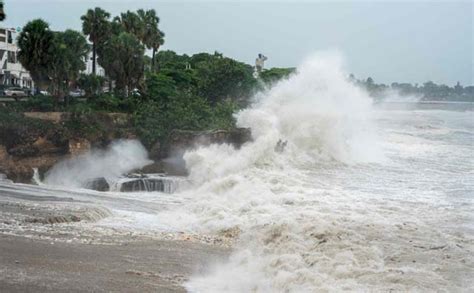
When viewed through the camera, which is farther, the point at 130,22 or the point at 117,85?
the point at 130,22

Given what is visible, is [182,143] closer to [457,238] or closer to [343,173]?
[343,173]

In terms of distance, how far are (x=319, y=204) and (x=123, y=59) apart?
76.4 ft

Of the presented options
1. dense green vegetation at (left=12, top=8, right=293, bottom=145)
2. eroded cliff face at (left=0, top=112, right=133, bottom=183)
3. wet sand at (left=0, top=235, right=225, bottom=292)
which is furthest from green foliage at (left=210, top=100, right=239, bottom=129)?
wet sand at (left=0, top=235, right=225, bottom=292)

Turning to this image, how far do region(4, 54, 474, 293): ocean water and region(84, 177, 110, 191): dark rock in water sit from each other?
6.13ft

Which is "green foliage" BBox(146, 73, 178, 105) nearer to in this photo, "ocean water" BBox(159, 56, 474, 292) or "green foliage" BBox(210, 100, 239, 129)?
"green foliage" BBox(210, 100, 239, 129)

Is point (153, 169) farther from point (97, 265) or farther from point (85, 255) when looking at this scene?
point (97, 265)

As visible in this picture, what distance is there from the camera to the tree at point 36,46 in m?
32.9

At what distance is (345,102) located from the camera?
3556 centimetres

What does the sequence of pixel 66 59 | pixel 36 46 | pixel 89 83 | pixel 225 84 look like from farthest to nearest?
pixel 225 84 → pixel 89 83 → pixel 66 59 → pixel 36 46

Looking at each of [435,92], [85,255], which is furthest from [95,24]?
[435,92]

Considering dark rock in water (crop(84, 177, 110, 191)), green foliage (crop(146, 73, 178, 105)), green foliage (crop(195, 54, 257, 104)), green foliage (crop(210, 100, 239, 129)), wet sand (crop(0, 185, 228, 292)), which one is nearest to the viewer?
wet sand (crop(0, 185, 228, 292))

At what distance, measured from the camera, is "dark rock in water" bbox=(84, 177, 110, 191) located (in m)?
22.4

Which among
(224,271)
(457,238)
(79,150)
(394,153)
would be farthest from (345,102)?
(224,271)

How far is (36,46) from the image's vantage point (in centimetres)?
3284
